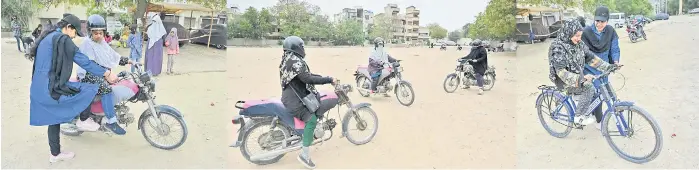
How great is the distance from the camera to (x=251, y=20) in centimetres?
255

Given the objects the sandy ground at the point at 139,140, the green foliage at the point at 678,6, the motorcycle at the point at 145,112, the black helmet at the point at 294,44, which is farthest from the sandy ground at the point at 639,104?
the motorcycle at the point at 145,112

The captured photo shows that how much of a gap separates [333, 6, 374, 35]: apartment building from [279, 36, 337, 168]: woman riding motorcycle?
0.62 metres

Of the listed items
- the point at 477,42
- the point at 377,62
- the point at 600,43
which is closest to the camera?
the point at 600,43


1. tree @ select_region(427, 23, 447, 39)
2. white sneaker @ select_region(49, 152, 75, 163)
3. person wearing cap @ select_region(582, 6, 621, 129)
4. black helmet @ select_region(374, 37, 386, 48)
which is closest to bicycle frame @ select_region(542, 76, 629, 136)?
person wearing cap @ select_region(582, 6, 621, 129)

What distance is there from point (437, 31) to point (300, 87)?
160 cm

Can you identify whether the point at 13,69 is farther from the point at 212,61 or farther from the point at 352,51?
the point at 352,51

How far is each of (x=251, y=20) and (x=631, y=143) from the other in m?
2.18

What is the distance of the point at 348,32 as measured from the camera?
3271 millimetres

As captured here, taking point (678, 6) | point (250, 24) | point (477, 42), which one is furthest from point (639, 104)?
point (250, 24)

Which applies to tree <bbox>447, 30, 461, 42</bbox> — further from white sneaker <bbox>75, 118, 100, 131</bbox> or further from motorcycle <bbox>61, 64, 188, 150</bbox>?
white sneaker <bbox>75, 118, 100, 131</bbox>

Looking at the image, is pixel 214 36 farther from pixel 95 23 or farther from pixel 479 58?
pixel 479 58

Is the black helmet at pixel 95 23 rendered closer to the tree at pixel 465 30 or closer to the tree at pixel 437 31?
the tree at pixel 437 31

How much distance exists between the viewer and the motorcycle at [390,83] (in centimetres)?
456

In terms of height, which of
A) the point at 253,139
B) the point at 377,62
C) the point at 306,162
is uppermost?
the point at 377,62
